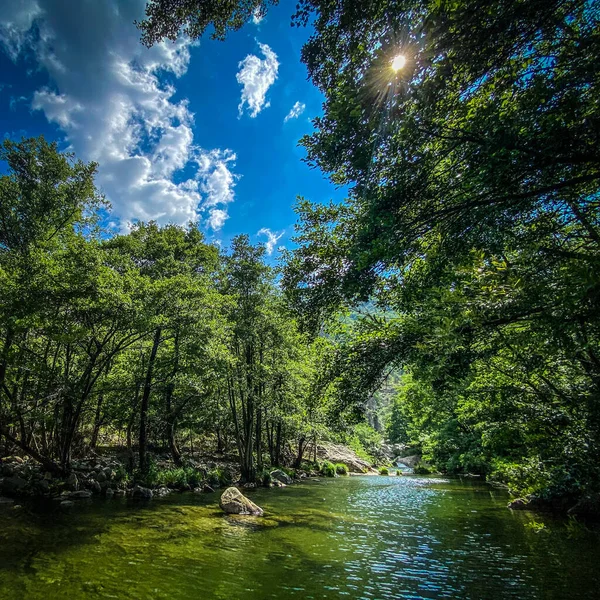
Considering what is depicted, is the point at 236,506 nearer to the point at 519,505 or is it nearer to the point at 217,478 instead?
the point at 217,478

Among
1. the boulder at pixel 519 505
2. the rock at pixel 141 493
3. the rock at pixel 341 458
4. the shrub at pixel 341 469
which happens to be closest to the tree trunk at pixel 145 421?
the rock at pixel 141 493

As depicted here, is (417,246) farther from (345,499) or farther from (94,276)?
(345,499)

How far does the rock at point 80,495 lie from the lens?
51.8 feet

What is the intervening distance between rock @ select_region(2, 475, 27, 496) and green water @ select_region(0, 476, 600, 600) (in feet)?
11.7

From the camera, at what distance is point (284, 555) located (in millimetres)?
9461

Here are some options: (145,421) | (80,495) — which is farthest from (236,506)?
(145,421)

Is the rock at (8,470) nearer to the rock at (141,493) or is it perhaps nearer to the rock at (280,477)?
the rock at (141,493)

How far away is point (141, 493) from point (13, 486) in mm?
5508

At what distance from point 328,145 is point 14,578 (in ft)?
35.8

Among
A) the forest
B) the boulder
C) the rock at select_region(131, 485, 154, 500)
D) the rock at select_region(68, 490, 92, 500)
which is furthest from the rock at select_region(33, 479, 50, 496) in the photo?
the boulder

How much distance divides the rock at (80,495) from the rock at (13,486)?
79.5 inches

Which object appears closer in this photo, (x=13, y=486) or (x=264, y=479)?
(x=13, y=486)

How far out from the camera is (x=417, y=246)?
28.1ft

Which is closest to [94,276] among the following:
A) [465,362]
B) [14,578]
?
[14,578]
